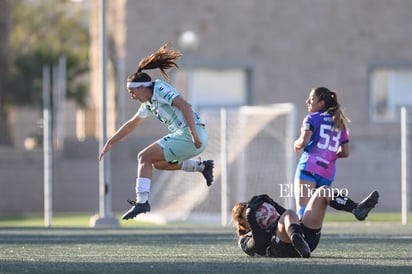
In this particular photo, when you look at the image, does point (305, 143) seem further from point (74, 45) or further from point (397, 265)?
point (74, 45)

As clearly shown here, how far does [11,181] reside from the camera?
88.4ft

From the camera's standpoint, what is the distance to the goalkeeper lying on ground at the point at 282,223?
31.9 ft

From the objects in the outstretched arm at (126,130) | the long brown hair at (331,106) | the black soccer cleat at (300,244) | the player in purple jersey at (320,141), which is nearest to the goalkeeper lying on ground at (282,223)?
the black soccer cleat at (300,244)

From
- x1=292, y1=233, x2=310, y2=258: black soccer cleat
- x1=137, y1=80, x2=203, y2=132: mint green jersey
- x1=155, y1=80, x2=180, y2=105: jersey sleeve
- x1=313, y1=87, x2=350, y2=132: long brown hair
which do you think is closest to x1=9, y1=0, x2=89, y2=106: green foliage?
x1=137, y1=80, x2=203, y2=132: mint green jersey

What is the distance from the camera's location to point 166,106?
11.0m

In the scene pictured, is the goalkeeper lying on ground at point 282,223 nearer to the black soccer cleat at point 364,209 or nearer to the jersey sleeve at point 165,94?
the black soccer cleat at point 364,209

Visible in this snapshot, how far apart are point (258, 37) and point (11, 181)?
303 inches

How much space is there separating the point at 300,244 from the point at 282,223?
31cm

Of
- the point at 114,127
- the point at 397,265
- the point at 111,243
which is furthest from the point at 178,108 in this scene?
the point at 114,127

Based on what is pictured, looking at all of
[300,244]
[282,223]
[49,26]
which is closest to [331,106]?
[282,223]

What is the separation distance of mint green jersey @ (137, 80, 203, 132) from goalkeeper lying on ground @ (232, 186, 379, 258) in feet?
5.01

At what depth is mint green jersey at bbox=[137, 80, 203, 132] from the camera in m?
10.9

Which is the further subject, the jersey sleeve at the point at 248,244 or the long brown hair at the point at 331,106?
the long brown hair at the point at 331,106

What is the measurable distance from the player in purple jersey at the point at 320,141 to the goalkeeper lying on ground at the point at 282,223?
878mm
